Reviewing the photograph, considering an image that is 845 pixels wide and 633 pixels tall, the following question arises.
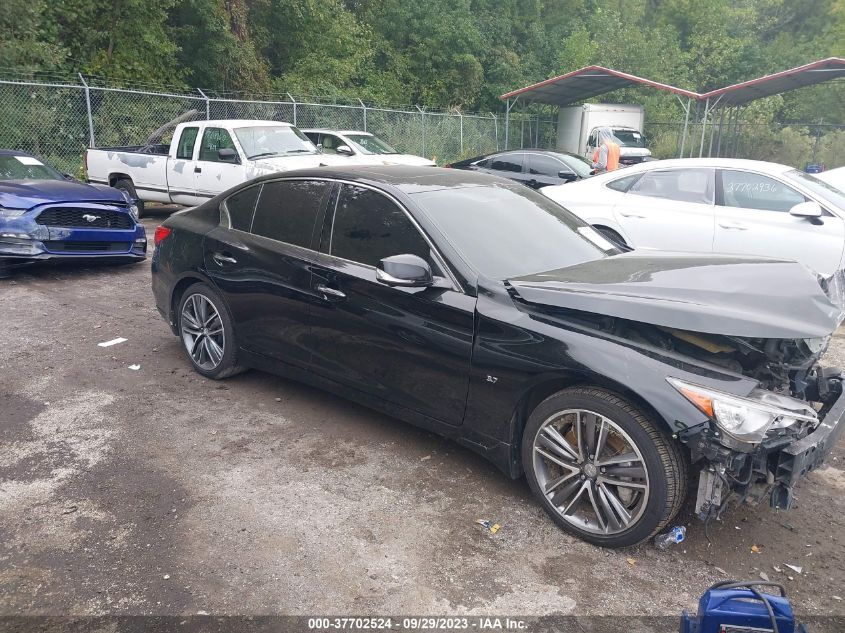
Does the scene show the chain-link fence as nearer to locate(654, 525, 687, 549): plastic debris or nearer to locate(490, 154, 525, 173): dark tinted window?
locate(490, 154, 525, 173): dark tinted window

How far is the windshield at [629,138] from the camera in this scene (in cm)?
2423

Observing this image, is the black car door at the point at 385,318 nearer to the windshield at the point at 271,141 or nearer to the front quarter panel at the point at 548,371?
the front quarter panel at the point at 548,371

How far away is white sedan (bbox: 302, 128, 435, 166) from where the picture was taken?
1477cm

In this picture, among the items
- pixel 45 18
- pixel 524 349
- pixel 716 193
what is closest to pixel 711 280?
pixel 524 349

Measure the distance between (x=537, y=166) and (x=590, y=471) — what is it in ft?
36.6

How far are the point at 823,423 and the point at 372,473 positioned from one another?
7.53 ft

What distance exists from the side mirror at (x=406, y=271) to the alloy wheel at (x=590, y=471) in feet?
3.30

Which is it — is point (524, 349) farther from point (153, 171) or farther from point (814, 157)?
point (814, 157)

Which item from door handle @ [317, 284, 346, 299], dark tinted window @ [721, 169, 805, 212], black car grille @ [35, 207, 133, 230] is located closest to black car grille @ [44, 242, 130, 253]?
black car grille @ [35, 207, 133, 230]

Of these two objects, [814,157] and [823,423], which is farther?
[814,157]

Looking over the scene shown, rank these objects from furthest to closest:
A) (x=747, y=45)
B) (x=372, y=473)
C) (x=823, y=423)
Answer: (x=747, y=45) → (x=372, y=473) → (x=823, y=423)

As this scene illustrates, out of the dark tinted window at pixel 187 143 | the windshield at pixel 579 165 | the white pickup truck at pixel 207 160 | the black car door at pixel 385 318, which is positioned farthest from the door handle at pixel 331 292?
the windshield at pixel 579 165

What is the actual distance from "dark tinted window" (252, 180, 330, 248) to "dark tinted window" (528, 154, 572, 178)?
9377 millimetres

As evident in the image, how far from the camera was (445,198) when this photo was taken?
14.4ft
